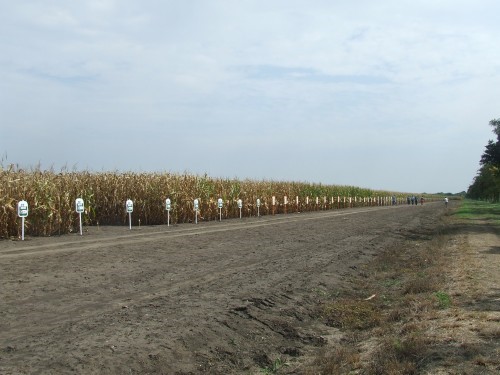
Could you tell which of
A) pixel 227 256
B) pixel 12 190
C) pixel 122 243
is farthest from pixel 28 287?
pixel 12 190

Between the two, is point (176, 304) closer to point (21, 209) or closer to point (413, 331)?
point (413, 331)

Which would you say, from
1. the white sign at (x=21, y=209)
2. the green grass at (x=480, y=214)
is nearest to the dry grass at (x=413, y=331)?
the white sign at (x=21, y=209)

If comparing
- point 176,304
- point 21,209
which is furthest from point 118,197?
point 176,304

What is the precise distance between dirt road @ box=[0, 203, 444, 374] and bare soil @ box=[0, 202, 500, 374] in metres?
0.02

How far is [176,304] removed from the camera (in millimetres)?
8734

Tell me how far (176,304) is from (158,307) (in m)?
0.35

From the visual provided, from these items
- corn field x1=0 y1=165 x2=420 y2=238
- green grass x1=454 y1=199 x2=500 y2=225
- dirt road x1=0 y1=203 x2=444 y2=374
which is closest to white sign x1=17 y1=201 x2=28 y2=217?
corn field x1=0 y1=165 x2=420 y2=238

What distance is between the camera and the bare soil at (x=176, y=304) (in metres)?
6.52

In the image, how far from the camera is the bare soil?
652cm

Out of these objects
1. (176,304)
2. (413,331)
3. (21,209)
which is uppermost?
(21,209)

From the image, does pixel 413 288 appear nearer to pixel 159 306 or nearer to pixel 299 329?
pixel 299 329

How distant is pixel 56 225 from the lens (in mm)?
21172

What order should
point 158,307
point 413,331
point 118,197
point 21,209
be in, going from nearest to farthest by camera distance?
point 413,331 < point 158,307 < point 21,209 < point 118,197

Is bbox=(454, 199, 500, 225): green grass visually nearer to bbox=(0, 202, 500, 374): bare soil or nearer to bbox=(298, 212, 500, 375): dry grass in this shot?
bbox=(0, 202, 500, 374): bare soil
